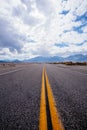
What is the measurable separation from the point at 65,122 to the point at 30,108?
101 cm

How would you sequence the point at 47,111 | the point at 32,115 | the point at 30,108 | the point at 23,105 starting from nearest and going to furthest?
the point at 32,115 → the point at 47,111 → the point at 30,108 → the point at 23,105

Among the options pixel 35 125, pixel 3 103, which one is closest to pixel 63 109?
pixel 35 125

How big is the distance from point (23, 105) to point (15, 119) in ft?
2.87

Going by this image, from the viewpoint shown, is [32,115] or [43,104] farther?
[43,104]

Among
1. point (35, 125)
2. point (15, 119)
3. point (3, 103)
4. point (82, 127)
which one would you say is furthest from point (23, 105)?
point (82, 127)

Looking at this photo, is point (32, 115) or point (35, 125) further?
point (32, 115)

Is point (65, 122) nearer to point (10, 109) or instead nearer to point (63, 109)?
point (63, 109)

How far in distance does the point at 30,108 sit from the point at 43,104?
0.42 meters

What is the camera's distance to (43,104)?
3654 millimetres

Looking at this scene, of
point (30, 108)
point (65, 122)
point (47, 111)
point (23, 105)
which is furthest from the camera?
point (23, 105)

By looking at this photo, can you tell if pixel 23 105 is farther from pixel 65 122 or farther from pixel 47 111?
pixel 65 122

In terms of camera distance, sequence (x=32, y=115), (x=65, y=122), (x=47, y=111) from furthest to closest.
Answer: (x=47, y=111)
(x=32, y=115)
(x=65, y=122)

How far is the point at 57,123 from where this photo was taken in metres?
2.49

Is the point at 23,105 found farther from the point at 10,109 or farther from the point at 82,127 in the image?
the point at 82,127
